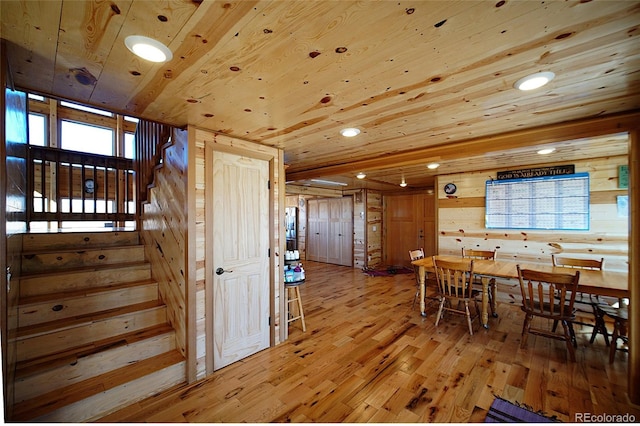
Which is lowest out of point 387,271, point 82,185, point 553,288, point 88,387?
point 387,271

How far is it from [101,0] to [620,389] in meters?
4.22

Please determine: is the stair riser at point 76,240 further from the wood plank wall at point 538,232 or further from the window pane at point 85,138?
the wood plank wall at point 538,232

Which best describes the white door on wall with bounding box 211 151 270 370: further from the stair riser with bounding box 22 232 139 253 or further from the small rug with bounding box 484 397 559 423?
the small rug with bounding box 484 397 559 423

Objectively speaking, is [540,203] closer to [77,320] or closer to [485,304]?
[485,304]

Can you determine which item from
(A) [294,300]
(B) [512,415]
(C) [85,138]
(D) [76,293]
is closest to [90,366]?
(D) [76,293]

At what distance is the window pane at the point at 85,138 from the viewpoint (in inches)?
244

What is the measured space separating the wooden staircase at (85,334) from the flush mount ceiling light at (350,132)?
2504 millimetres

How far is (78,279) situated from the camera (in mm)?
2477

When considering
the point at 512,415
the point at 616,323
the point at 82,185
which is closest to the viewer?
the point at 512,415

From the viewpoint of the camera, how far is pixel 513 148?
258 centimetres

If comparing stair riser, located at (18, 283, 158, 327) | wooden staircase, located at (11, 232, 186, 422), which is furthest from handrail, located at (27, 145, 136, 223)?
stair riser, located at (18, 283, 158, 327)

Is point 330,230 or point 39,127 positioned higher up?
point 39,127

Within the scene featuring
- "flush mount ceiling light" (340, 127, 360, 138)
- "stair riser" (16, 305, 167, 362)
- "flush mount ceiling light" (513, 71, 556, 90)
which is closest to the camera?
"flush mount ceiling light" (513, 71, 556, 90)

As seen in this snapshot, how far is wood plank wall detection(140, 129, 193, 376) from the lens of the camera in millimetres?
2326
